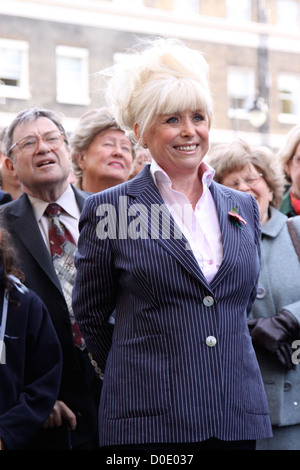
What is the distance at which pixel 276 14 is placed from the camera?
2022cm

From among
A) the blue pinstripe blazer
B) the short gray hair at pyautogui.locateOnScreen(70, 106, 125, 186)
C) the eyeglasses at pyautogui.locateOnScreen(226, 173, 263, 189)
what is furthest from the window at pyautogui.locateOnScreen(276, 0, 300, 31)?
the blue pinstripe blazer

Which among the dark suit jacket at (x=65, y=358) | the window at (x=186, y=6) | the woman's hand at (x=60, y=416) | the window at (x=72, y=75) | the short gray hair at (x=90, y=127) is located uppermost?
the window at (x=186, y=6)

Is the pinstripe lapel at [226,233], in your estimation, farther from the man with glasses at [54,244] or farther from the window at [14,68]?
the window at [14,68]

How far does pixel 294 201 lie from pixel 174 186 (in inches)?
65.5

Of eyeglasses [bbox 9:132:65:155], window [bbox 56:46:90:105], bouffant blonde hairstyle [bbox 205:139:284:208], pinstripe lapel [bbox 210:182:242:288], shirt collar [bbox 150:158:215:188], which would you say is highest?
window [bbox 56:46:90:105]

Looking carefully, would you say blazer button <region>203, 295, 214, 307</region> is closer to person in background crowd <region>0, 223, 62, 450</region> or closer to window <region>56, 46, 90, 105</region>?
person in background crowd <region>0, 223, 62, 450</region>

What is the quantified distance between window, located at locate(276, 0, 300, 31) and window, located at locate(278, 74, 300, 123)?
52.7 inches

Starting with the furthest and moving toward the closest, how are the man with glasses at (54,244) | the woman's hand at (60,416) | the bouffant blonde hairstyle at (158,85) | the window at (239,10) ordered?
the window at (239,10) → the man with glasses at (54,244) → the woman's hand at (60,416) → the bouffant blonde hairstyle at (158,85)

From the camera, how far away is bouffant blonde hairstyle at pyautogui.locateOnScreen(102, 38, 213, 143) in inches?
111

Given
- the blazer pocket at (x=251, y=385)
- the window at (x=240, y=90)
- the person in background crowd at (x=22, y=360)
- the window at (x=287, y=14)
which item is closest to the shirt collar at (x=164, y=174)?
the blazer pocket at (x=251, y=385)

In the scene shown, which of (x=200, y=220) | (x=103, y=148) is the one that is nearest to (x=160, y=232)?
(x=200, y=220)

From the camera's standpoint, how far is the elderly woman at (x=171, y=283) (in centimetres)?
257

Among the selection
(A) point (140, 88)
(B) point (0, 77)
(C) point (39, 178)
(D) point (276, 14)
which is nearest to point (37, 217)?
(C) point (39, 178)

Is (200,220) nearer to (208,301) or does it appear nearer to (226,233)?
(226,233)
